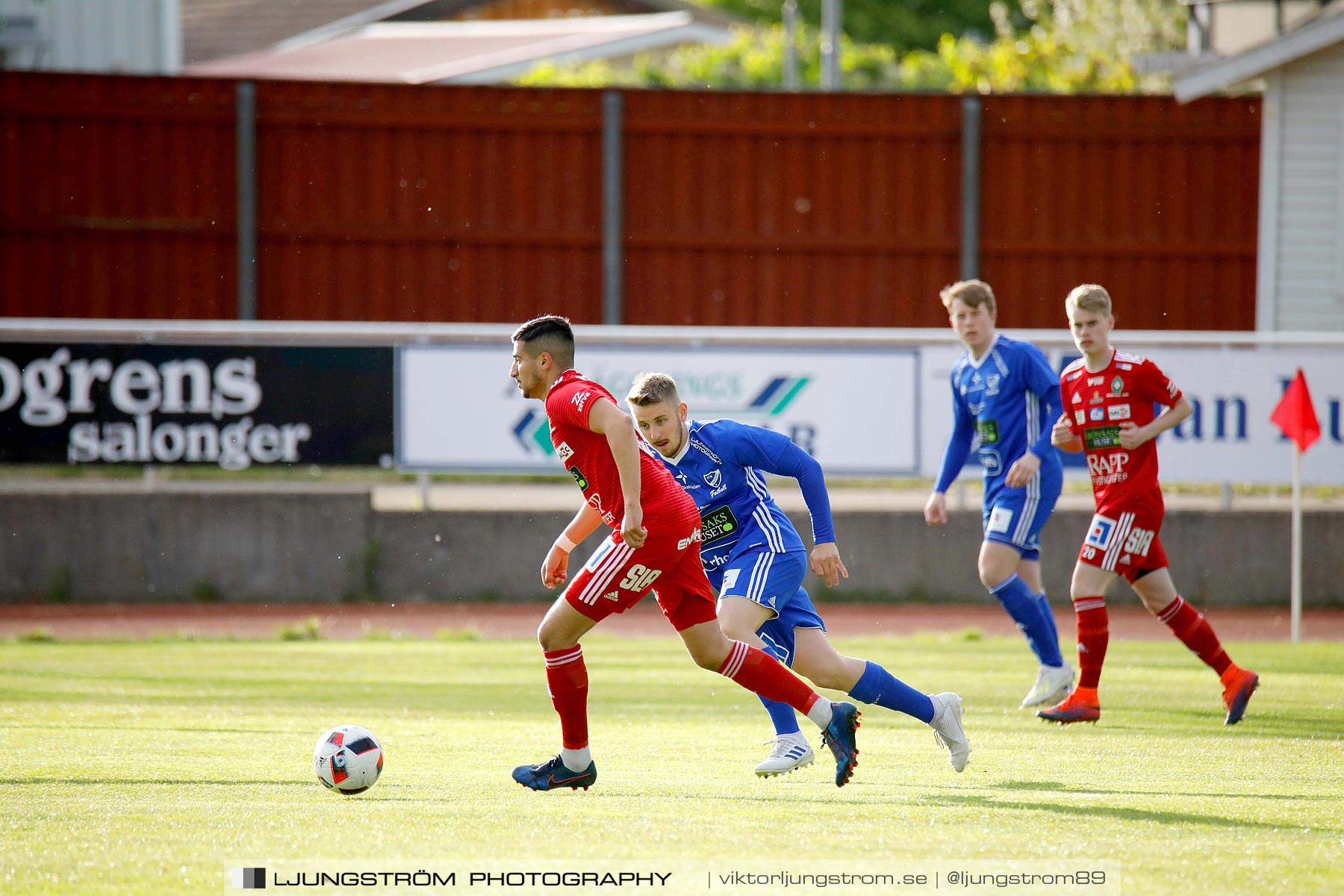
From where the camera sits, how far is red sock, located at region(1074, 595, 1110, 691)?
732 cm

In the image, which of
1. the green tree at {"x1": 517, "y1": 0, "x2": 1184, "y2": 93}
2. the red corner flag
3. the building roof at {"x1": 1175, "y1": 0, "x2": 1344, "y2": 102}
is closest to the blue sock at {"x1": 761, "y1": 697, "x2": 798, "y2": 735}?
the red corner flag

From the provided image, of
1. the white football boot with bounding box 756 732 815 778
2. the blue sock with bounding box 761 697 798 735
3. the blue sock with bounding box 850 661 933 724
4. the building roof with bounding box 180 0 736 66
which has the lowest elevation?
the white football boot with bounding box 756 732 815 778

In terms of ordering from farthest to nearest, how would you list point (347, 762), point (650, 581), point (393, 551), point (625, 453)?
A: point (393, 551) → point (650, 581) → point (347, 762) → point (625, 453)

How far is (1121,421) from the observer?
24.1ft

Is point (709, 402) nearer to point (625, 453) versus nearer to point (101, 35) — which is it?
point (625, 453)

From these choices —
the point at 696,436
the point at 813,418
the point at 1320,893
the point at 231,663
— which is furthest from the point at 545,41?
the point at 1320,893

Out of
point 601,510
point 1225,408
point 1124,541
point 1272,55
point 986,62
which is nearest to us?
point 601,510

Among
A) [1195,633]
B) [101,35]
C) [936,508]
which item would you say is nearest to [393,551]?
[936,508]

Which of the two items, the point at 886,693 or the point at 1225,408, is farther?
the point at 1225,408

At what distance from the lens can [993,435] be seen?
7.92 meters

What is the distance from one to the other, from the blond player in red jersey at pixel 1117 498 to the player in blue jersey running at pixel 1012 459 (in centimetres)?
37

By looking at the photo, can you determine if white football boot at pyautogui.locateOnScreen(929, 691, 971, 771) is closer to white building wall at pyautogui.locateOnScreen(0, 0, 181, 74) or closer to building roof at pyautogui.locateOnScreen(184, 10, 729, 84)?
white building wall at pyautogui.locateOnScreen(0, 0, 181, 74)

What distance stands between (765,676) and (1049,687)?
294 centimetres

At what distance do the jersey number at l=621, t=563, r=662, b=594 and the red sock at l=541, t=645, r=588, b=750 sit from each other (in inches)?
12.2
